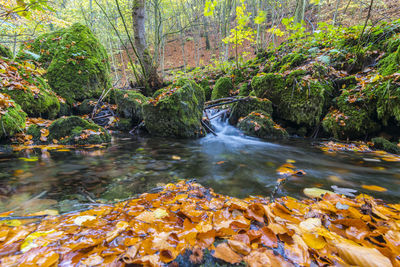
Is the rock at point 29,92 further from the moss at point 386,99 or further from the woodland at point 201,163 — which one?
the moss at point 386,99

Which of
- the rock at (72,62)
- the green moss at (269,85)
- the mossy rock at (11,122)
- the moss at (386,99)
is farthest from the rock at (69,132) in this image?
the moss at (386,99)

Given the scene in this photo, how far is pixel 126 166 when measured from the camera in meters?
2.87

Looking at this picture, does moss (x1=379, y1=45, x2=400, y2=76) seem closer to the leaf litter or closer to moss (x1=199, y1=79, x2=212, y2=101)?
the leaf litter

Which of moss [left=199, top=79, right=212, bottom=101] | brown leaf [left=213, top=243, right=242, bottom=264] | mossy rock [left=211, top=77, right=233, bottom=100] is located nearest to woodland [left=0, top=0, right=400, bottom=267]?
brown leaf [left=213, top=243, right=242, bottom=264]

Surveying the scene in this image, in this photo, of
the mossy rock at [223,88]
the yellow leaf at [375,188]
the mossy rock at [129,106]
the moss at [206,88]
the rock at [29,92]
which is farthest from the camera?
the moss at [206,88]

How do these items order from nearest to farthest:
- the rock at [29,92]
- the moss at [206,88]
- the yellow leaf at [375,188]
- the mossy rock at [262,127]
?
the yellow leaf at [375,188], the rock at [29,92], the mossy rock at [262,127], the moss at [206,88]

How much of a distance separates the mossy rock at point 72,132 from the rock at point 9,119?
525mm

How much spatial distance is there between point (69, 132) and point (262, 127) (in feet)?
17.3

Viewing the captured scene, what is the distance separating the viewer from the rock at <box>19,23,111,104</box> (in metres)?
6.75

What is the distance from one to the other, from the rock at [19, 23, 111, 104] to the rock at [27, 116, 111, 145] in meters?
3.27

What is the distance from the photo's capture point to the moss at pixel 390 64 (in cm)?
410

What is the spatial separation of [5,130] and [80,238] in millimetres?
4123

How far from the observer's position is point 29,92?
483 cm

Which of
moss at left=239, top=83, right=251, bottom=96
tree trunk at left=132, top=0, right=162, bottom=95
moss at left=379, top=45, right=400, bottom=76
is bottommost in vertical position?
moss at left=239, top=83, right=251, bottom=96
